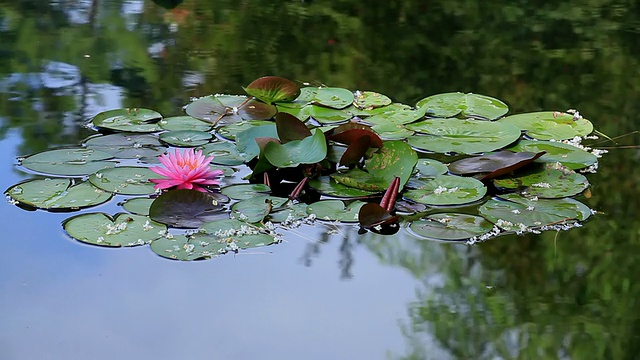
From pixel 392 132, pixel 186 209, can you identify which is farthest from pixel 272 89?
pixel 186 209

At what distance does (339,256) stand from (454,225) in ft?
0.92

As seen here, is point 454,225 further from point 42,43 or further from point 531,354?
point 42,43

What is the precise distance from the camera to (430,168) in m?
2.04

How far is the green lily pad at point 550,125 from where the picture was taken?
2277mm

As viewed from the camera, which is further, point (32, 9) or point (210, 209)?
point (32, 9)

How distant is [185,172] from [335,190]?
0.37 metres

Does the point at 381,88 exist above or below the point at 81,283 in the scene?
above

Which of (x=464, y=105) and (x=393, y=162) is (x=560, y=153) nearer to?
(x=464, y=105)

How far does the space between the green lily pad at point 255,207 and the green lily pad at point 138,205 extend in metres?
0.20

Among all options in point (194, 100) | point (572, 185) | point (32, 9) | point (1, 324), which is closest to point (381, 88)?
point (194, 100)

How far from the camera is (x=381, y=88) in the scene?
268 centimetres

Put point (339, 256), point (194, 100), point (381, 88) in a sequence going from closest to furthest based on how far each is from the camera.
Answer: point (339, 256), point (194, 100), point (381, 88)

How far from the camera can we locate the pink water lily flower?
6.15 feet

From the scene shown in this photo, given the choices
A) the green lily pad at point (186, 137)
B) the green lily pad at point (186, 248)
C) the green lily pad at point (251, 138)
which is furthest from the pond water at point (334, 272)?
the green lily pad at point (251, 138)
